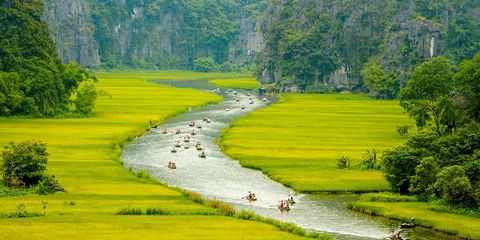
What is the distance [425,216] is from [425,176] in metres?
5.91

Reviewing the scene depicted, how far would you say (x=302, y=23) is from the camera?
180 m

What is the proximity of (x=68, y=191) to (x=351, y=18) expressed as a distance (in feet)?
396

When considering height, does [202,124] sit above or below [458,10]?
below

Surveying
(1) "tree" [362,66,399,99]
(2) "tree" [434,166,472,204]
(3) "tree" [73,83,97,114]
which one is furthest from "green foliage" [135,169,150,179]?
(1) "tree" [362,66,399,99]

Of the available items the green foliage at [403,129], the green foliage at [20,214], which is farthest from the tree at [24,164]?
the green foliage at [403,129]

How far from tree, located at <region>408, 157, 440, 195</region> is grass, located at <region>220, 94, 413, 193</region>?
3.67 m

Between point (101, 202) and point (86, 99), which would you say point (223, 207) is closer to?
point (101, 202)

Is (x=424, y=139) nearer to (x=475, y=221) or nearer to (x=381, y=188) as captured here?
(x=381, y=188)

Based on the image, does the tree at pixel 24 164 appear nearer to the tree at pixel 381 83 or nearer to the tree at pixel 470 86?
the tree at pixel 470 86

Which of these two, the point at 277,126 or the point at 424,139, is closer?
the point at 424,139

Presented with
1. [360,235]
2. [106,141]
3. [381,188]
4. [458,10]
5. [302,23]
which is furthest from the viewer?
[302,23]

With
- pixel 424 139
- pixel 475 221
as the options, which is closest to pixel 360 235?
pixel 475 221

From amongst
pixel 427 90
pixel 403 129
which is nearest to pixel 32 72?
pixel 403 129

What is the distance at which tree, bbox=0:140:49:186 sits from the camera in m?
54.1
